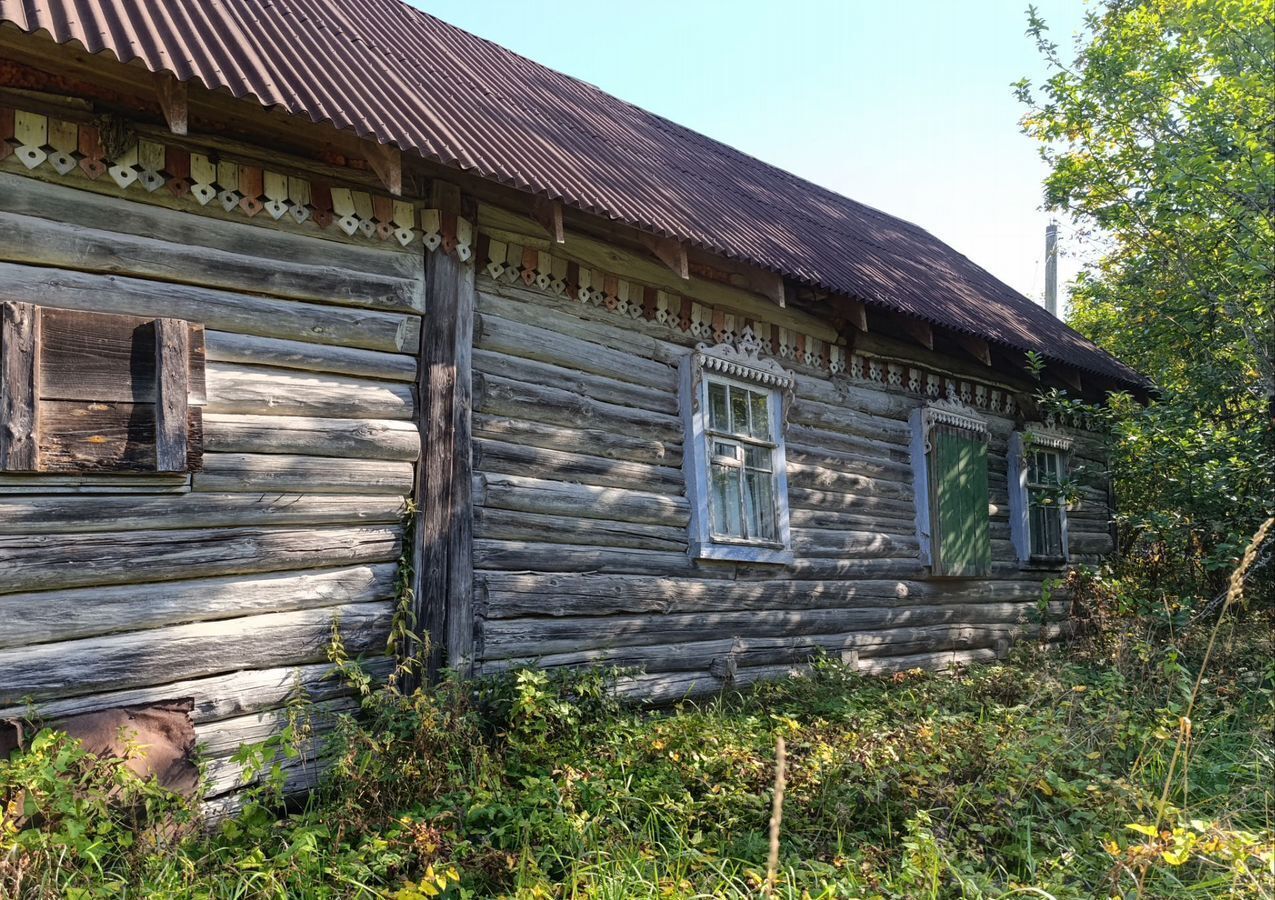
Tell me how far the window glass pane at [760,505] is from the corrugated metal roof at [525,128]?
1667mm

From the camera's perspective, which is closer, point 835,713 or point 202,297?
point 202,297

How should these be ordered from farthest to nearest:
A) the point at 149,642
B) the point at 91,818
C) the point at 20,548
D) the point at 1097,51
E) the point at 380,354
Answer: the point at 1097,51
the point at 380,354
the point at 149,642
the point at 20,548
the point at 91,818

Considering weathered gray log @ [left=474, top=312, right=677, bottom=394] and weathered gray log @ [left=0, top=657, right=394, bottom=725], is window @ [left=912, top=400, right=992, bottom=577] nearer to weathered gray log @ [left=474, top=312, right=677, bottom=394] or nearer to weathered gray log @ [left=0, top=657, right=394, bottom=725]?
weathered gray log @ [left=474, top=312, right=677, bottom=394]

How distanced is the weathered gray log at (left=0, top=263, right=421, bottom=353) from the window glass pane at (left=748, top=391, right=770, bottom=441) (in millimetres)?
3318

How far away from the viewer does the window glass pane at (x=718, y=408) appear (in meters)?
7.40

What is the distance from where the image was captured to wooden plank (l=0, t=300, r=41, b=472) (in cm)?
393

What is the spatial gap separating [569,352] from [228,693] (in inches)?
118

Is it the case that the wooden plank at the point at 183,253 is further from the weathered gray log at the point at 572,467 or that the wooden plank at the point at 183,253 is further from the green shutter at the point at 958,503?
the green shutter at the point at 958,503

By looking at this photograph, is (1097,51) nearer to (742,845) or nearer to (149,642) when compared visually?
(742,845)

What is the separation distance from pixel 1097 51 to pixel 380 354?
400 inches

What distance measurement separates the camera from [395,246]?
5.34 meters

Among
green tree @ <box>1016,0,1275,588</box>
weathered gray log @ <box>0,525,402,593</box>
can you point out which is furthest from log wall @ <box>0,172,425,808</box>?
green tree @ <box>1016,0,1275,588</box>

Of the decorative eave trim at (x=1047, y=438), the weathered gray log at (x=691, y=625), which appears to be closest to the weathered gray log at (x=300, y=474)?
the weathered gray log at (x=691, y=625)

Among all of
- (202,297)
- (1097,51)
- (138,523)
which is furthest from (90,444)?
(1097,51)
